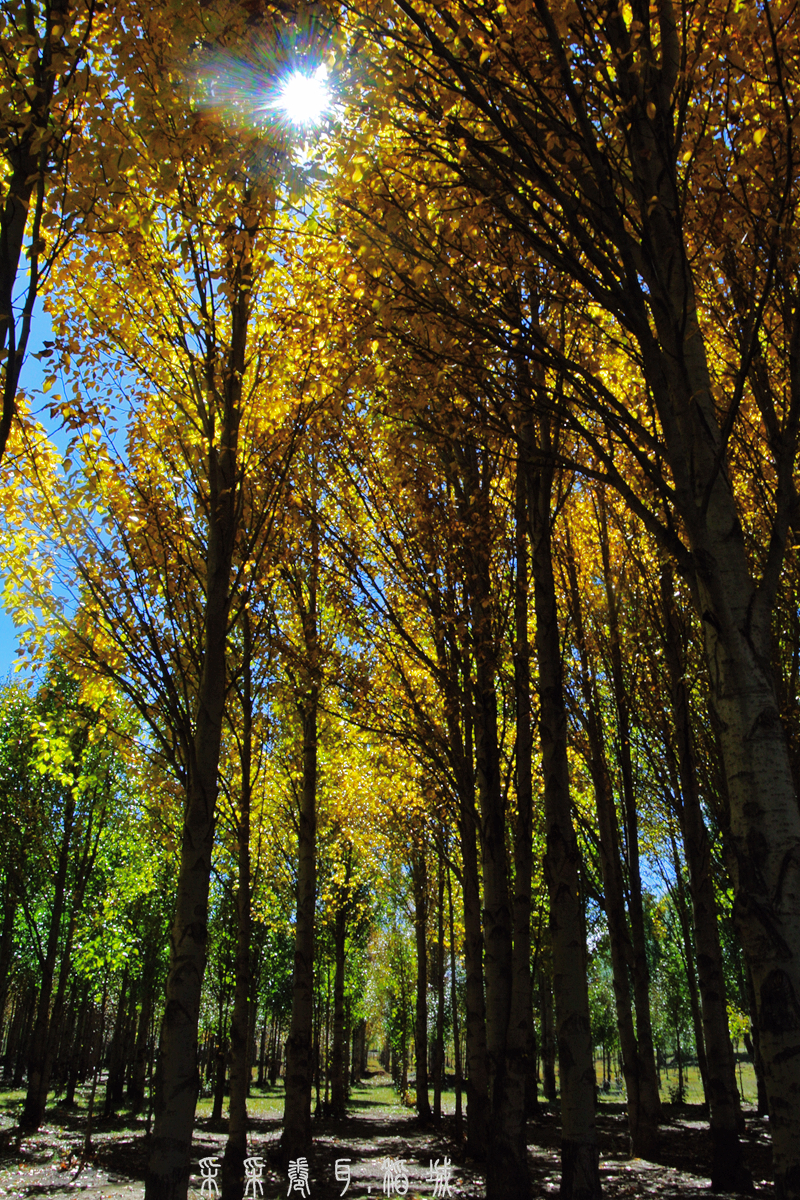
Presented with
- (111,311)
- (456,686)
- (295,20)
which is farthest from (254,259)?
(456,686)

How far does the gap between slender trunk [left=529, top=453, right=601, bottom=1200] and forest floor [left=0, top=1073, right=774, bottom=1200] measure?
3.75 meters

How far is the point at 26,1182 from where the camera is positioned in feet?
33.8

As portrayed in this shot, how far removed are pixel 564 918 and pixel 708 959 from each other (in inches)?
177

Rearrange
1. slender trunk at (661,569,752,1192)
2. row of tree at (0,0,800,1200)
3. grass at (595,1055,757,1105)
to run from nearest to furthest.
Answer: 1. row of tree at (0,0,800,1200)
2. slender trunk at (661,569,752,1192)
3. grass at (595,1055,757,1105)

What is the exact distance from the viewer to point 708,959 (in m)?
8.36

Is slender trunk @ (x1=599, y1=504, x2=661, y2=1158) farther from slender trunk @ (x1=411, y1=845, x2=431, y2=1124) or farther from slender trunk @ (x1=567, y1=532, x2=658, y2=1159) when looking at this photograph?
slender trunk @ (x1=411, y1=845, x2=431, y2=1124)

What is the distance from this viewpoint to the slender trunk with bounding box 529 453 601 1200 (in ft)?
15.4

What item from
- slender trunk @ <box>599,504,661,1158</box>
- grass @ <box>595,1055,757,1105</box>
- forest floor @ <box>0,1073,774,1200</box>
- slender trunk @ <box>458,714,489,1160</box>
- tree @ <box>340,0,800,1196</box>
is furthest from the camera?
grass @ <box>595,1055,757,1105</box>

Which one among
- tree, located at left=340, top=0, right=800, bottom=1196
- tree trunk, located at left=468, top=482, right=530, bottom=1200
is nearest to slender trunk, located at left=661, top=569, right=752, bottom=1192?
tree trunk, located at left=468, top=482, right=530, bottom=1200

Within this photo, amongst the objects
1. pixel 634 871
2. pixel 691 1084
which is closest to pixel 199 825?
pixel 634 871

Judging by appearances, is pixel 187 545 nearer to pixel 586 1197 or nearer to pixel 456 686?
pixel 456 686

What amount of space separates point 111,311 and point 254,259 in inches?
49.9

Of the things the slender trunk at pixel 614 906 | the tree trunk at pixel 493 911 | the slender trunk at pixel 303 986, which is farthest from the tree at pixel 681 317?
the slender trunk at pixel 614 906

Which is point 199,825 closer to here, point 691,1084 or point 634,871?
point 634,871
